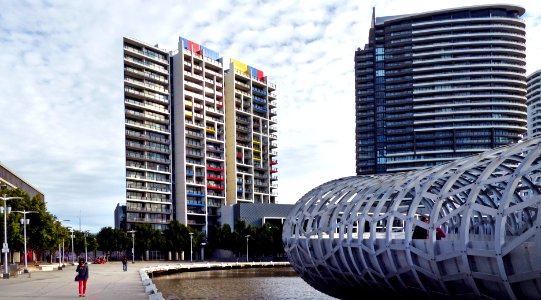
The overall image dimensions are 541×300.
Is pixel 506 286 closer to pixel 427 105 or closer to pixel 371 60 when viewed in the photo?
pixel 427 105

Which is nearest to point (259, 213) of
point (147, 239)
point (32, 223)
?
point (147, 239)

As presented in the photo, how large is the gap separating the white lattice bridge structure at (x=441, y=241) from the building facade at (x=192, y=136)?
89.0 metres

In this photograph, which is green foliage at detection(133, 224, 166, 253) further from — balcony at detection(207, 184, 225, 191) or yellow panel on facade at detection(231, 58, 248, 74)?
yellow panel on facade at detection(231, 58, 248, 74)

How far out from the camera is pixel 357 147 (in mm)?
177875

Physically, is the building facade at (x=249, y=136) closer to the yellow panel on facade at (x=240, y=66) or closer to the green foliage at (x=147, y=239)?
the yellow panel on facade at (x=240, y=66)

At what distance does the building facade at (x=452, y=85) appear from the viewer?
519 feet

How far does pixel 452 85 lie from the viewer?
529ft

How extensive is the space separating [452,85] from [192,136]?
71141mm

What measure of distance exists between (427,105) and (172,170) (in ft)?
231

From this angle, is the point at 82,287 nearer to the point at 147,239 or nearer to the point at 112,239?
the point at 147,239

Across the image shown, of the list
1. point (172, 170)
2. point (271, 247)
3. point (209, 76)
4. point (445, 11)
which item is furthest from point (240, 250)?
point (445, 11)

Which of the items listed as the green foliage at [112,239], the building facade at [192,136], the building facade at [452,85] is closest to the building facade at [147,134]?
the building facade at [192,136]

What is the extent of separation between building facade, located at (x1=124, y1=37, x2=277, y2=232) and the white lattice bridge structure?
292 feet

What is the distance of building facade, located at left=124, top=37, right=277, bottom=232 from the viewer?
129875 millimetres
